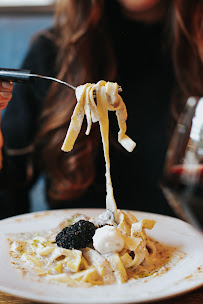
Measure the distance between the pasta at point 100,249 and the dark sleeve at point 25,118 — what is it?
1166mm

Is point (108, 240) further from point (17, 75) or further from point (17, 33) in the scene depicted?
point (17, 33)

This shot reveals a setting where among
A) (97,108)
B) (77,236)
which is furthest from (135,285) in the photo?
(97,108)

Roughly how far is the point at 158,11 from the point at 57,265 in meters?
1.92

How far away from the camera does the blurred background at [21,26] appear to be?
2930mm

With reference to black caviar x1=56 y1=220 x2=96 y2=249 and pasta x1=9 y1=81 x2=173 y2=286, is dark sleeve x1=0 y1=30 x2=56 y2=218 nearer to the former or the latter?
pasta x1=9 y1=81 x2=173 y2=286

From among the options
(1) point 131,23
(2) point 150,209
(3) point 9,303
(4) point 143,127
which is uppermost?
(1) point 131,23

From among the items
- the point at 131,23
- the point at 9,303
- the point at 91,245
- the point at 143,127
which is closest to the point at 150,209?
the point at 143,127

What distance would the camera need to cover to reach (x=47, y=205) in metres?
2.65

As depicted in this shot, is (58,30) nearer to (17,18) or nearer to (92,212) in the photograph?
(17,18)

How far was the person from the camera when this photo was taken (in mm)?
2475

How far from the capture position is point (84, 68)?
7.97ft

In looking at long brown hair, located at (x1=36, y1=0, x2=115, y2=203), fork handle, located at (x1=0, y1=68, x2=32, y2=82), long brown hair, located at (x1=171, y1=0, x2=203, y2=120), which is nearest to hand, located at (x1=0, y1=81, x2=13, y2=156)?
fork handle, located at (x1=0, y1=68, x2=32, y2=82)

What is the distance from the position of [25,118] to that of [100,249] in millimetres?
1586

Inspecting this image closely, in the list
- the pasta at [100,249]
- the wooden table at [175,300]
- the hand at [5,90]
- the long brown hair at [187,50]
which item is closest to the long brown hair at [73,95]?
the long brown hair at [187,50]
